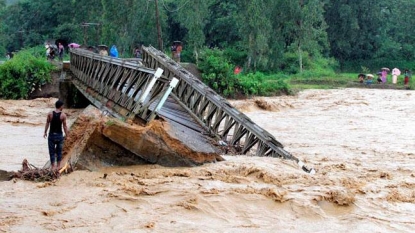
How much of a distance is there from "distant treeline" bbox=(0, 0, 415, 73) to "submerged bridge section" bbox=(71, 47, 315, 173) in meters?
26.7

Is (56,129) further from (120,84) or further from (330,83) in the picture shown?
(330,83)

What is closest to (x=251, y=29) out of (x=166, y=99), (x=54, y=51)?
(x=54, y=51)

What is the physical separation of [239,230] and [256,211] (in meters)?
0.86

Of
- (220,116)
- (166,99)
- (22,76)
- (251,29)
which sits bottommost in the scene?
(22,76)

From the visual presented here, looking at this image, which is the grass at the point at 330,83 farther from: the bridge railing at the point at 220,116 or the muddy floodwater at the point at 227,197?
the muddy floodwater at the point at 227,197

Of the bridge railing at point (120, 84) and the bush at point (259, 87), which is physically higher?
the bridge railing at point (120, 84)

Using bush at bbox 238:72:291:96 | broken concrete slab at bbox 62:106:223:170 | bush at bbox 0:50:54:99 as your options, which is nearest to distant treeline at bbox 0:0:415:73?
bush at bbox 238:72:291:96

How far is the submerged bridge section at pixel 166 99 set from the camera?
12.6 m

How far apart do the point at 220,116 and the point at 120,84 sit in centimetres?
281

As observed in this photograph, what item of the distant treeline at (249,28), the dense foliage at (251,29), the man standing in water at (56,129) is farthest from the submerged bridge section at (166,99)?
the distant treeline at (249,28)

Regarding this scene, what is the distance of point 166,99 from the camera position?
16.7 metres

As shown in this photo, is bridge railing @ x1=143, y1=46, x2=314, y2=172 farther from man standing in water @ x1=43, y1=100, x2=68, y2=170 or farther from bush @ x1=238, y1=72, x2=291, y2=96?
bush @ x1=238, y1=72, x2=291, y2=96

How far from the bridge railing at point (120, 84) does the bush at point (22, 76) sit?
8133mm

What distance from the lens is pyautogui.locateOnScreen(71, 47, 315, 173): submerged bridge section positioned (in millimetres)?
12555
